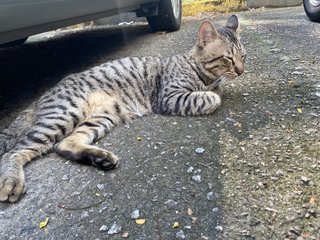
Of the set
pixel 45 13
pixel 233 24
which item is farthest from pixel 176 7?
pixel 45 13

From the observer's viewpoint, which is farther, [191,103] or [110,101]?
[110,101]

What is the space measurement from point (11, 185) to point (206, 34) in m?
1.96

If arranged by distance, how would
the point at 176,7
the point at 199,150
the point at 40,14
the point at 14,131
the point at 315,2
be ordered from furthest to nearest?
the point at 176,7, the point at 315,2, the point at 40,14, the point at 14,131, the point at 199,150

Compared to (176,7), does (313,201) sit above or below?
above

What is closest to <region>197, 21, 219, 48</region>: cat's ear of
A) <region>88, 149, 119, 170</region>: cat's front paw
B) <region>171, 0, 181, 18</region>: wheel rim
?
<region>88, 149, 119, 170</region>: cat's front paw

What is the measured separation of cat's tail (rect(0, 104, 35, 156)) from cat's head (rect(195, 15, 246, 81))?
1.44 m

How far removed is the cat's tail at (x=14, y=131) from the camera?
2.56m

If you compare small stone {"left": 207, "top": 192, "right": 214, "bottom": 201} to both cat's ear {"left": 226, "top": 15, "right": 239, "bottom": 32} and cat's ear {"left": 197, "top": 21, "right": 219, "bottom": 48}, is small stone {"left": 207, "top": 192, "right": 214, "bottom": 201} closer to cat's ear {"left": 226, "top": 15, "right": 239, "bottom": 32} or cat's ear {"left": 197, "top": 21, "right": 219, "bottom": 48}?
cat's ear {"left": 197, "top": 21, "right": 219, "bottom": 48}

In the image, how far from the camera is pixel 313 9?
5629mm

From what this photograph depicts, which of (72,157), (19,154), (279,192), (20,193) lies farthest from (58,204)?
(279,192)

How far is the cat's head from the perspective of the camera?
3203 millimetres

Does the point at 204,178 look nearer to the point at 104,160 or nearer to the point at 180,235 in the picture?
the point at 180,235

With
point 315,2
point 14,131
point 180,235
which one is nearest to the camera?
point 180,235

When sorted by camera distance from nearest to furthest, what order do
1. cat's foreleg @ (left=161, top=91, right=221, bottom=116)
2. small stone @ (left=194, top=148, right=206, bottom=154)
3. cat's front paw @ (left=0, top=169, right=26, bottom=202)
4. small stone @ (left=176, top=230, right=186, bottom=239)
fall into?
small stone @ (left=176, top=230, right=186, bottom=239) → cat's front paw @ (left=0, top=169, right=26, bottom=202) → small stone @ (left=194, top=148, right=206, bottom=154) → cat's foreleg @ (left=161, top=91, right=221, bottom=116)
